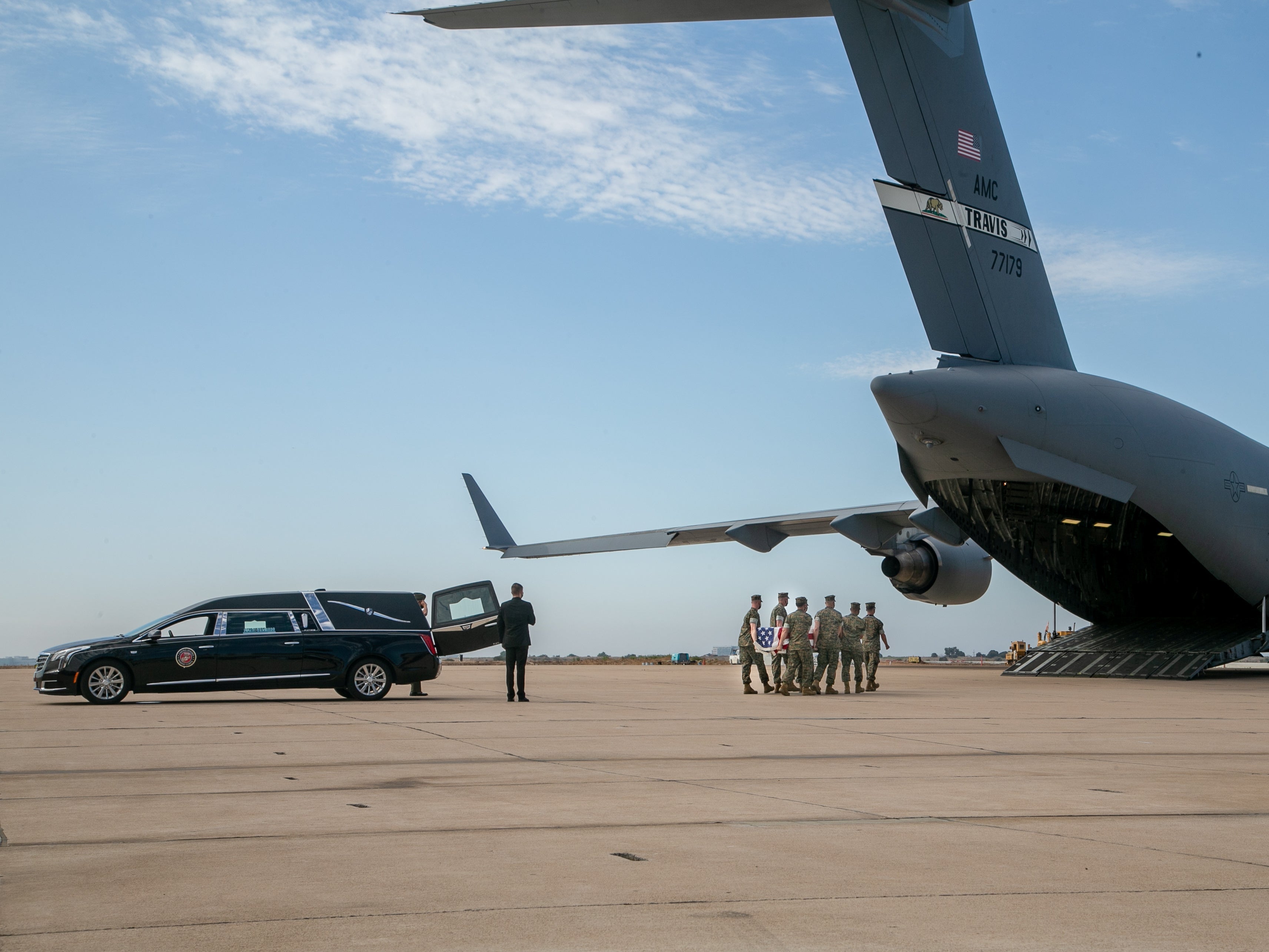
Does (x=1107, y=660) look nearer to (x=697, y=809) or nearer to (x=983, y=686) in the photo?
(x=983, y=686)

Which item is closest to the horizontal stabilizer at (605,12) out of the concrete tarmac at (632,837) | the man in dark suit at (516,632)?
the man in dark suit at (516,632)

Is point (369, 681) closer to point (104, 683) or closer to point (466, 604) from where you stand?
point (466, 604)

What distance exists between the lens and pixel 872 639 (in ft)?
64.5

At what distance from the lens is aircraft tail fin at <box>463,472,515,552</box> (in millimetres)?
28344

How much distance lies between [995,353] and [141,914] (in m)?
19.1

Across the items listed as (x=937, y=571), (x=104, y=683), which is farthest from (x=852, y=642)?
(x=104, y=683)

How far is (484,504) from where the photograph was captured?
2838 cm

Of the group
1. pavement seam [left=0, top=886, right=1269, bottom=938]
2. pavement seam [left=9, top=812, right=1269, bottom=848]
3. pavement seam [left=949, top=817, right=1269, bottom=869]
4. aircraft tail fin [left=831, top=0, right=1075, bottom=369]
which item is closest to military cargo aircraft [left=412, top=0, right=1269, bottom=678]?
aircraft tail fin [left=831, top=0, right=1075, bottom=369]

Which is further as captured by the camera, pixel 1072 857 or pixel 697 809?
pixel 697 809

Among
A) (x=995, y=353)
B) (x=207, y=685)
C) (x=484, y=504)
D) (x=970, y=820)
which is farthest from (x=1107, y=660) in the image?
(x=970, y=820)

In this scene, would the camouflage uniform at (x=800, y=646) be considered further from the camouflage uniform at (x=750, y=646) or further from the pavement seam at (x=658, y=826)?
the pavement seam at (x=658, y=826)

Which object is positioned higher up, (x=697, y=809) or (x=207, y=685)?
A: (x=207, y=685)

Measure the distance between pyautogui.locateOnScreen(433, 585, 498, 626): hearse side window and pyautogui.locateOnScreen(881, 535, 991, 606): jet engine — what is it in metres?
10.8

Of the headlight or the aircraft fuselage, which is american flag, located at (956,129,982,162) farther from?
the headlight
